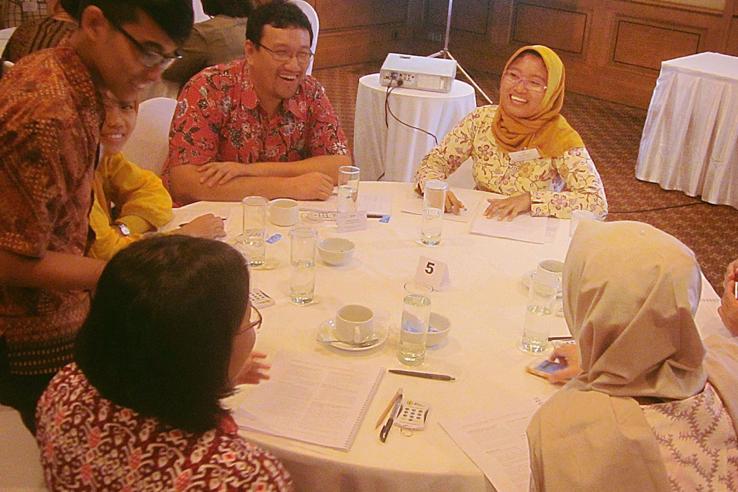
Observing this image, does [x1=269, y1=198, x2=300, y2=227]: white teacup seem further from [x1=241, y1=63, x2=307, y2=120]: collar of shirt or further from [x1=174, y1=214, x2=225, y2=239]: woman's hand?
[x1=241, y1=63, x2=307, y2=120]: collar of shirt

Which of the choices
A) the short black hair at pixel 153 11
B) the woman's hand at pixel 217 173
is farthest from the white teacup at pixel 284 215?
the short black hair at pixel 153 11

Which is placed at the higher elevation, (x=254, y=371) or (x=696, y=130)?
(x=254, y=371)

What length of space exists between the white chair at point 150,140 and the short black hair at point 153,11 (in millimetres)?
1400

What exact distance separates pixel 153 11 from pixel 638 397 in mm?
1103

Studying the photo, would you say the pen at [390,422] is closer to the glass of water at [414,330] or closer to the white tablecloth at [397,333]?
the white tablecloth at [397,333]

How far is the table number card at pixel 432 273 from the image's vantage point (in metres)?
1.99

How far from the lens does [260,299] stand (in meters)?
1.87

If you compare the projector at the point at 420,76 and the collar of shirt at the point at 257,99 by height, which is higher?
the collar of shirt at the point at 257,99

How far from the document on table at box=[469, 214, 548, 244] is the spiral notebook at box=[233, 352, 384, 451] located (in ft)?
2.81

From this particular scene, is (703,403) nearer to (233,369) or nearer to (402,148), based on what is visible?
(233,369)

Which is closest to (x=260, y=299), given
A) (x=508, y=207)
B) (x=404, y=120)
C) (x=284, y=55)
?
(x=508, y=207)

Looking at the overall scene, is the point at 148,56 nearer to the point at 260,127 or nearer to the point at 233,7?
the point at 260,127

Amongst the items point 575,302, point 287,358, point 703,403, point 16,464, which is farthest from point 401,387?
point 16,464

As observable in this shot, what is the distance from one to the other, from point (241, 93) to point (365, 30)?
18.2ft
